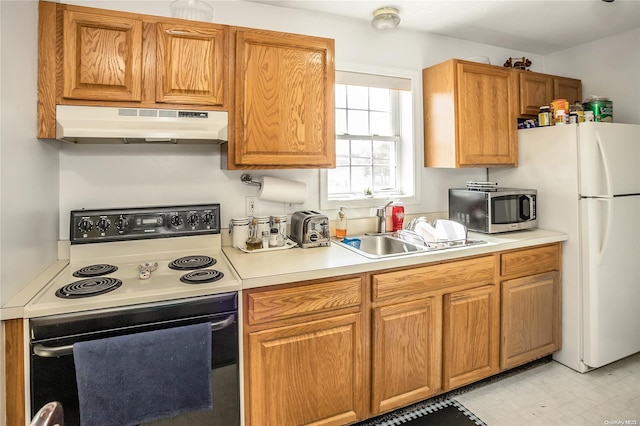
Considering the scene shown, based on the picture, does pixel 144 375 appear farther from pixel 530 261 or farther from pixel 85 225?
pixel 530 261

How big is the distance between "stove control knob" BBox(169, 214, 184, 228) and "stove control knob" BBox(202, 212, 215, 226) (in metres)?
0.12

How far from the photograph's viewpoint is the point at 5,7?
1.26 metres

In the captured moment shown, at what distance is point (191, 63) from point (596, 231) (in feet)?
8.53

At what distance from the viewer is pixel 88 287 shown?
4.54 ft

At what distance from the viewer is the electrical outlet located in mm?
2182

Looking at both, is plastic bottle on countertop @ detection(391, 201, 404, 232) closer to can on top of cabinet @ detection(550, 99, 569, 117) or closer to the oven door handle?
can on top of cabinet @ detection(550, 99, 569, 117)

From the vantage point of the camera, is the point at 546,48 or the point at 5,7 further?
the point at 546,48

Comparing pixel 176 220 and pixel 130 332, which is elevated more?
pixel 176 220

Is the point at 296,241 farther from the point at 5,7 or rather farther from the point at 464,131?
the point at 5,7

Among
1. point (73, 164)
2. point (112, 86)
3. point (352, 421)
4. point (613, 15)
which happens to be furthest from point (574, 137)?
point (73, 164)

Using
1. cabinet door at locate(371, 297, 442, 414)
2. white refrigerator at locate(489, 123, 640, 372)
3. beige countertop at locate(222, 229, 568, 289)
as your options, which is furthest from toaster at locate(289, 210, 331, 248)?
white refrigerator at locate(489, 123, 640, 372)

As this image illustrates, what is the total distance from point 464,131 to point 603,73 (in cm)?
147

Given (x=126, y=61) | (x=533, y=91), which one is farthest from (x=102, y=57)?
(x=533, y=91)

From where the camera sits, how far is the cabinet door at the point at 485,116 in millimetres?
2449
